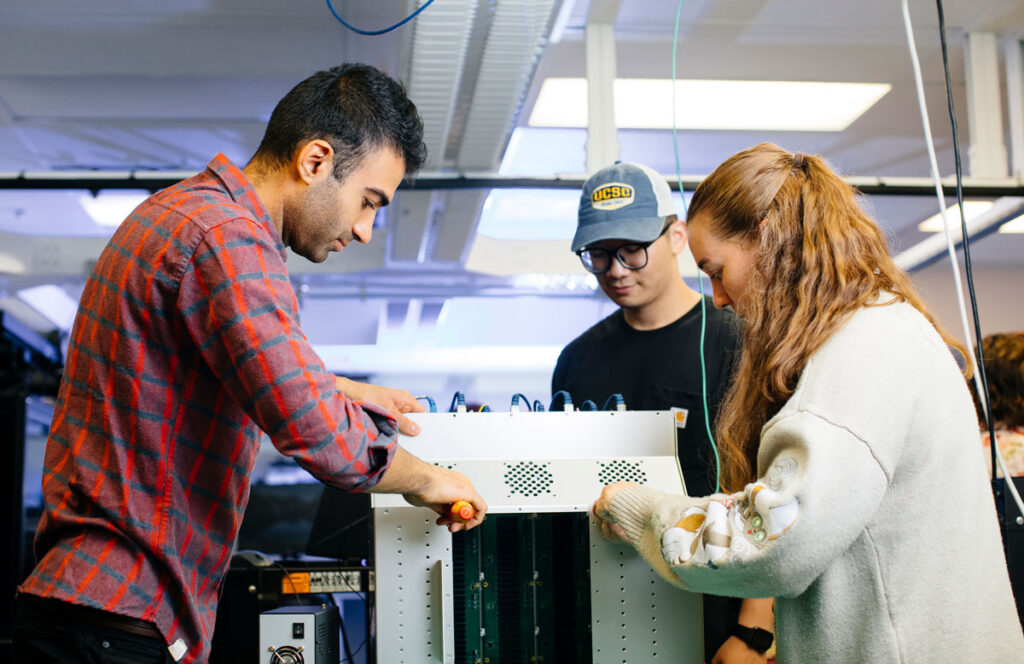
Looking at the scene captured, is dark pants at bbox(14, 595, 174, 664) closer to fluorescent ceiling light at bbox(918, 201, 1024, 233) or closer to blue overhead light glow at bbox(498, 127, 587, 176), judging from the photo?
blue overhead light glow at bbox(498, 127, 587, 176)

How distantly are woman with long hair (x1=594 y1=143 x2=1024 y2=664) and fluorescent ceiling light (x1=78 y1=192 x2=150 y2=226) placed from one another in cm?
437

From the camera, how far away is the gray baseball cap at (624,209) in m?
2.01

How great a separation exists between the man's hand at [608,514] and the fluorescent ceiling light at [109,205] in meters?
4.20

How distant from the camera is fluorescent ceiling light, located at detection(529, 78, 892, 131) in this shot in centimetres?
423

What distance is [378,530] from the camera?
1.34m

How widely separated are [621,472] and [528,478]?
0.14 meters

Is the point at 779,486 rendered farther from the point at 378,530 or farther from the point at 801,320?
the point at 378,530

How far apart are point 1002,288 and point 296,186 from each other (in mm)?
6770

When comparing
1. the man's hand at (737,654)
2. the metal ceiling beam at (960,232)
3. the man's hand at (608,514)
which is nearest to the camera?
the man's hand at (608,514)

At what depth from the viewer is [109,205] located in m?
5.18

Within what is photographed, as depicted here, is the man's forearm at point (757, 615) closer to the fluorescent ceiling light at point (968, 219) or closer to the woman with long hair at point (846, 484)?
the woman with long hair at point (846, 484)

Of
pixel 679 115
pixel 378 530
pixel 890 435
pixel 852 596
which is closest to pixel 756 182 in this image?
pixel 890 435

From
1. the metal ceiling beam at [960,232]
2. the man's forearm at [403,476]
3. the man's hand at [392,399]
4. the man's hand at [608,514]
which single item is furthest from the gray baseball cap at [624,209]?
the metal ceiling beam at [960,232]

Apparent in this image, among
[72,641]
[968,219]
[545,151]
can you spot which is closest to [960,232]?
[968,219]
